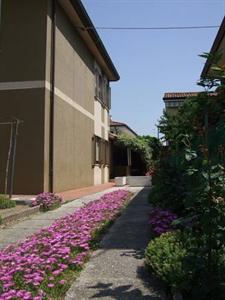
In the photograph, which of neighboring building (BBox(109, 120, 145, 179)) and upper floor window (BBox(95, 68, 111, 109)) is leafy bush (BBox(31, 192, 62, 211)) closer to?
upper floor window (BBox(95, 68, 111, 109))

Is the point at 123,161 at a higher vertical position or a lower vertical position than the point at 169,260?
higher

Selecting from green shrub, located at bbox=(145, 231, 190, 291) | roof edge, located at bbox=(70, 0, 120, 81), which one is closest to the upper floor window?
roof edge, located at bbox=(70, 0, 120, 81)

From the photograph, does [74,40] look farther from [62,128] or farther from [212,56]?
[212,56]

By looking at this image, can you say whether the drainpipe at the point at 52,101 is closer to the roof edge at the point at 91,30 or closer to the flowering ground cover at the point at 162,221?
the roof edge at the point at 91,30

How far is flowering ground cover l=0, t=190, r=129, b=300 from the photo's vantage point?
4668 mm

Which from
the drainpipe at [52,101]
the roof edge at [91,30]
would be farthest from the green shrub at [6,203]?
the roof edge at [91,30]

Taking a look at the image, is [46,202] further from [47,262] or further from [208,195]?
[208,195]

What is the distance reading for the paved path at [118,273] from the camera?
466 centimetres

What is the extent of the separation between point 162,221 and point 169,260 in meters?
2.52

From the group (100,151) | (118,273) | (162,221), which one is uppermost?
(100,151)

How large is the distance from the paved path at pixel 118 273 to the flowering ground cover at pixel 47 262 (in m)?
0.16

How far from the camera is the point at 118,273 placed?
5352 mm

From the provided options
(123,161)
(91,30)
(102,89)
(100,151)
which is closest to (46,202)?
(91,30)

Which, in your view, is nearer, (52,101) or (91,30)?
(52,101)
